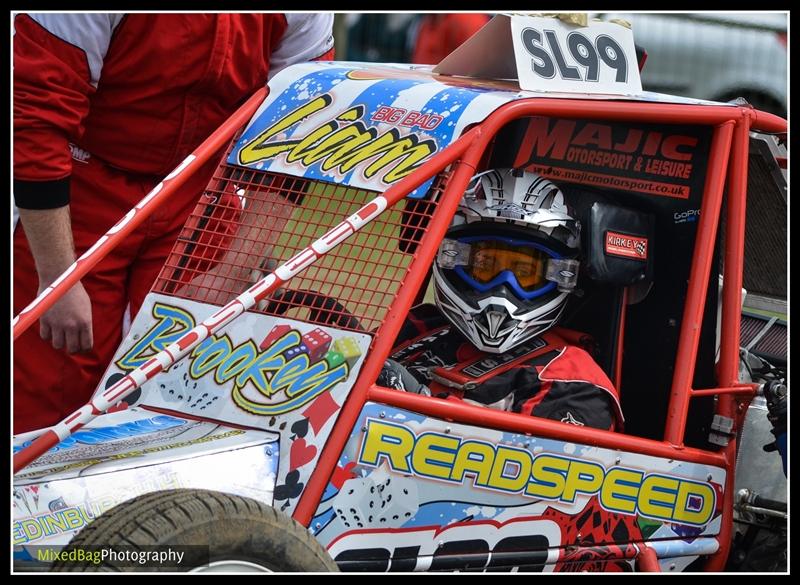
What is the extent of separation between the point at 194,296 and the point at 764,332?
7.20 ft

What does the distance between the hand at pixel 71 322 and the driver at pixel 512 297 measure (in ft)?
3.20

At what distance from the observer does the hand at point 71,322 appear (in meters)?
3.71

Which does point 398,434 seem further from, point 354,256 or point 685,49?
point 685,49

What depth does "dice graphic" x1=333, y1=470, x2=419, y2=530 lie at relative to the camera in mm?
2996

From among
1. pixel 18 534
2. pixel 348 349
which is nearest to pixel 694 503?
pixel 348 349

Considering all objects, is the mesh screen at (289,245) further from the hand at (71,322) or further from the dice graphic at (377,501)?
the dice graphic at (377,501)

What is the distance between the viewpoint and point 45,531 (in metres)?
2.78

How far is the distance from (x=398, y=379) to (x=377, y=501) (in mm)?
429

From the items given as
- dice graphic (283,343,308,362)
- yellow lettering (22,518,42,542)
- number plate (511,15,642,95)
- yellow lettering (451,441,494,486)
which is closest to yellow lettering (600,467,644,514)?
yellow lettering (451,441,494,486)

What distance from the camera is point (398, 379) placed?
3.37 meters

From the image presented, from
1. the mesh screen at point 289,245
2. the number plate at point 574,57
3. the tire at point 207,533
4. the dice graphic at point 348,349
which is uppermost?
the number plate at point 574,57

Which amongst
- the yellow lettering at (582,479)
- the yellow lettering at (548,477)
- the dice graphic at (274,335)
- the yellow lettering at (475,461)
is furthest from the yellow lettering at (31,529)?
the yellow lettering at (582,479)

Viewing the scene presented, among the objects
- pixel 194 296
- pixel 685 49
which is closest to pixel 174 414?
pixel 194 296

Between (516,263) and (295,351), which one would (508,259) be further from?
(295,351)
